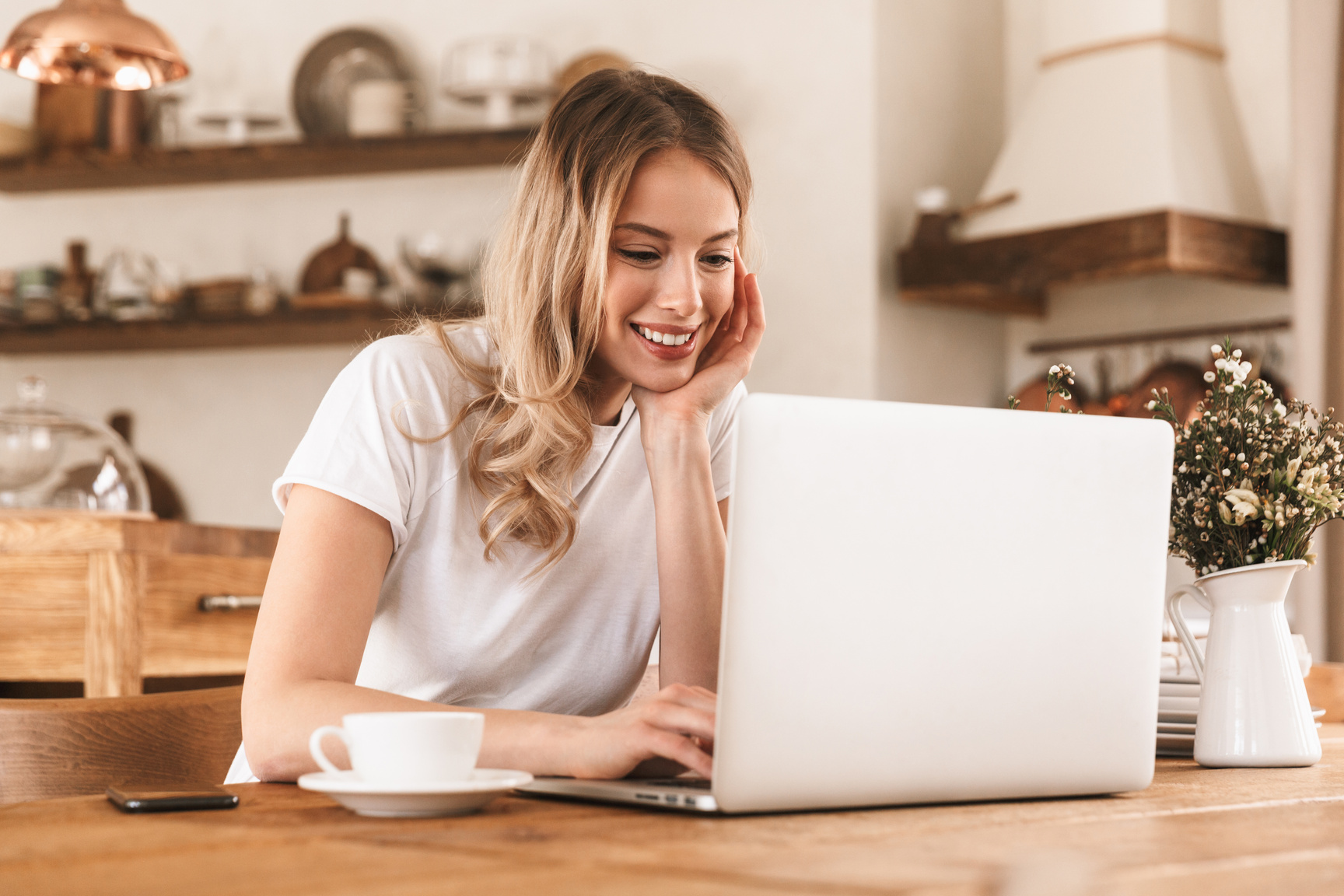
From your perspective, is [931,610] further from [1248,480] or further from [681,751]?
[1248,480]

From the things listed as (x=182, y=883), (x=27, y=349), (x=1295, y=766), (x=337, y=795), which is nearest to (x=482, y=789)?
(x=337, y=795)

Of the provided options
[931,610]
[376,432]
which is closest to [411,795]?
[931,610]

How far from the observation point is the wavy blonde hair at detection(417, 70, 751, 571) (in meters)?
1.35

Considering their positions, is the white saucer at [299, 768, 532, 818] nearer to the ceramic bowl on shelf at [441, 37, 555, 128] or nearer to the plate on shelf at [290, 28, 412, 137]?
the ceramic bowl on shelf at [441, 37, 555, 128]

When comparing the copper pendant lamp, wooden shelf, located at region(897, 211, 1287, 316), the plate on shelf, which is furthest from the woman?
the plate on shelf

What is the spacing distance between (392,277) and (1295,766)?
2.84m

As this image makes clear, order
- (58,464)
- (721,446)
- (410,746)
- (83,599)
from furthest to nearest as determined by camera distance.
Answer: (58,464) → (83,599) → (721,446) → (410,746)

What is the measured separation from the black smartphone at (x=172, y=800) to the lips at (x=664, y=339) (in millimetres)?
696

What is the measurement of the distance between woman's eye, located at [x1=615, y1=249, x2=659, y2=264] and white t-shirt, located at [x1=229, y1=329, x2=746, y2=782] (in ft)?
0.66

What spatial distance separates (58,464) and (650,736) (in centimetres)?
164

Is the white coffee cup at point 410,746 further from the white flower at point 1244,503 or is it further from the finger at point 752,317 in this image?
the finger at point 752,317

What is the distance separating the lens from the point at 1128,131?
10.7 feet

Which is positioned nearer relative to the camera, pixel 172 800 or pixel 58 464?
pixel 172 800

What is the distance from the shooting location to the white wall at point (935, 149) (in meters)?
3.45
